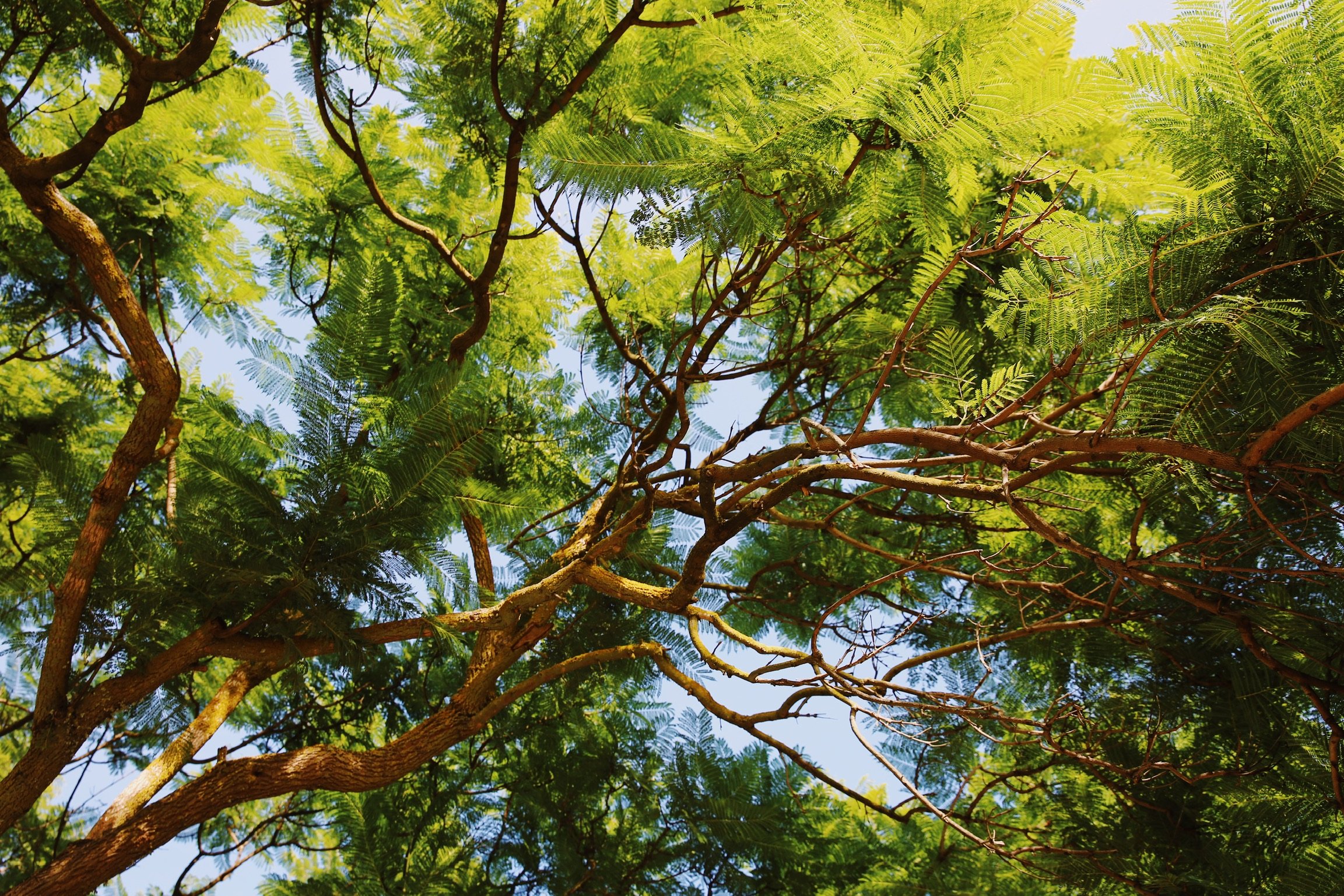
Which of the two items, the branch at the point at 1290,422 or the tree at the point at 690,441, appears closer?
the branch at the point at 1290,422

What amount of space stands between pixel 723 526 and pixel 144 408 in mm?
2121

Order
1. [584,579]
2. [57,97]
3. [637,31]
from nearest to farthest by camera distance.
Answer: [584,579] → [637,31] → [57,97]

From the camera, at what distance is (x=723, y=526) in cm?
260

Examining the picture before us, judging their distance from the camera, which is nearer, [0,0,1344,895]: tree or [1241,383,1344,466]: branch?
[1241,383,1344,466]: branch

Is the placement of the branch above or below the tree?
below

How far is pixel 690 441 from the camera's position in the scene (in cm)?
429

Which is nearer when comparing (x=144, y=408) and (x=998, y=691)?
(x=144, y=408)

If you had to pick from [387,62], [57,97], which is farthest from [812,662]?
[57,97]

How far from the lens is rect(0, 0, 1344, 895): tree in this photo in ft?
6.38

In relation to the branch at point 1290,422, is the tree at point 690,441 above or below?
above

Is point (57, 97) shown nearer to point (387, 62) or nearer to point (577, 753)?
point (387, 62)

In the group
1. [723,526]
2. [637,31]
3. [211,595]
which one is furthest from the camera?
[637,31]

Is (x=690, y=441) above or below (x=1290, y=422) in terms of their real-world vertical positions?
above

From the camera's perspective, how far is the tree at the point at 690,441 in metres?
1.94
